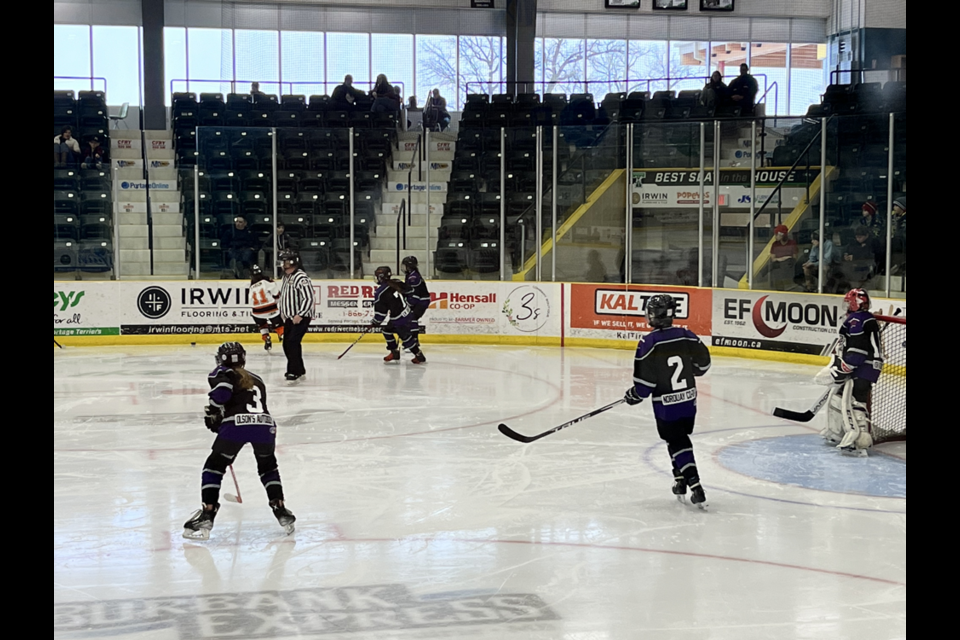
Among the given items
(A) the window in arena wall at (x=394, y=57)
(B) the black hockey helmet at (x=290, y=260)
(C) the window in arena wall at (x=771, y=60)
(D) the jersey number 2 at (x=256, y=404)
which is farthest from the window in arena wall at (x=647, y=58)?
(D) the jersey number 2 at (x=256, y=404)

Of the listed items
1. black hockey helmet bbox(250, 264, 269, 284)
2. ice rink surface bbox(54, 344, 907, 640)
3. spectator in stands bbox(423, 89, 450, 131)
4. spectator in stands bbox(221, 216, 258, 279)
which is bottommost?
ice rink surface bbox(54, 344, 907, 640)

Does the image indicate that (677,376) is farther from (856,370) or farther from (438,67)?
(438,67)

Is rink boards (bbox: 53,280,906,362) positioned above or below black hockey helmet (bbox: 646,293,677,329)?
below

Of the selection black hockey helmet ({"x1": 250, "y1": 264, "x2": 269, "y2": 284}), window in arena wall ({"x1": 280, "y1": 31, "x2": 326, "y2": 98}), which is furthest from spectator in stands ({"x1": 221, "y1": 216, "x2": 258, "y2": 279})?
window in arena wall ({"x1": 280, "y1": 31, "x2": 326, "y2": 98})

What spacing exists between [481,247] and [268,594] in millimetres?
10814

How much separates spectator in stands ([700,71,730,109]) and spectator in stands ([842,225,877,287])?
5151 millimetres

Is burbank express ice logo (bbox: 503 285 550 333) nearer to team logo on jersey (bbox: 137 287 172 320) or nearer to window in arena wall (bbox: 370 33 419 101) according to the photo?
team logo on jersey (bbox: 137 287 172 320)

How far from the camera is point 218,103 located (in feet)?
64.8

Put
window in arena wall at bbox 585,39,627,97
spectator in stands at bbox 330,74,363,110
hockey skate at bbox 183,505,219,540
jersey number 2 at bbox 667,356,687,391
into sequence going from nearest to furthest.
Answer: hockey skate at bbox 183,505,219,540, jersey number 2 at bbox 667,356,687,391, spectator in stands at bbox 330,74,363,110, window in arena wall at bbox 585,39,627,97

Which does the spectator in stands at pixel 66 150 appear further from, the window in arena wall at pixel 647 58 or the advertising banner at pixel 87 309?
the window in arena wall at pixel 647 58

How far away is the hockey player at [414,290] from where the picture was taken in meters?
12.8

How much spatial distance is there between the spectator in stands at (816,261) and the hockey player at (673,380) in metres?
7.27

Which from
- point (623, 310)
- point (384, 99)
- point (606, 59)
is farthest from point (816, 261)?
point (606, 59)

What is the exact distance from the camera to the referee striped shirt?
451 inches
